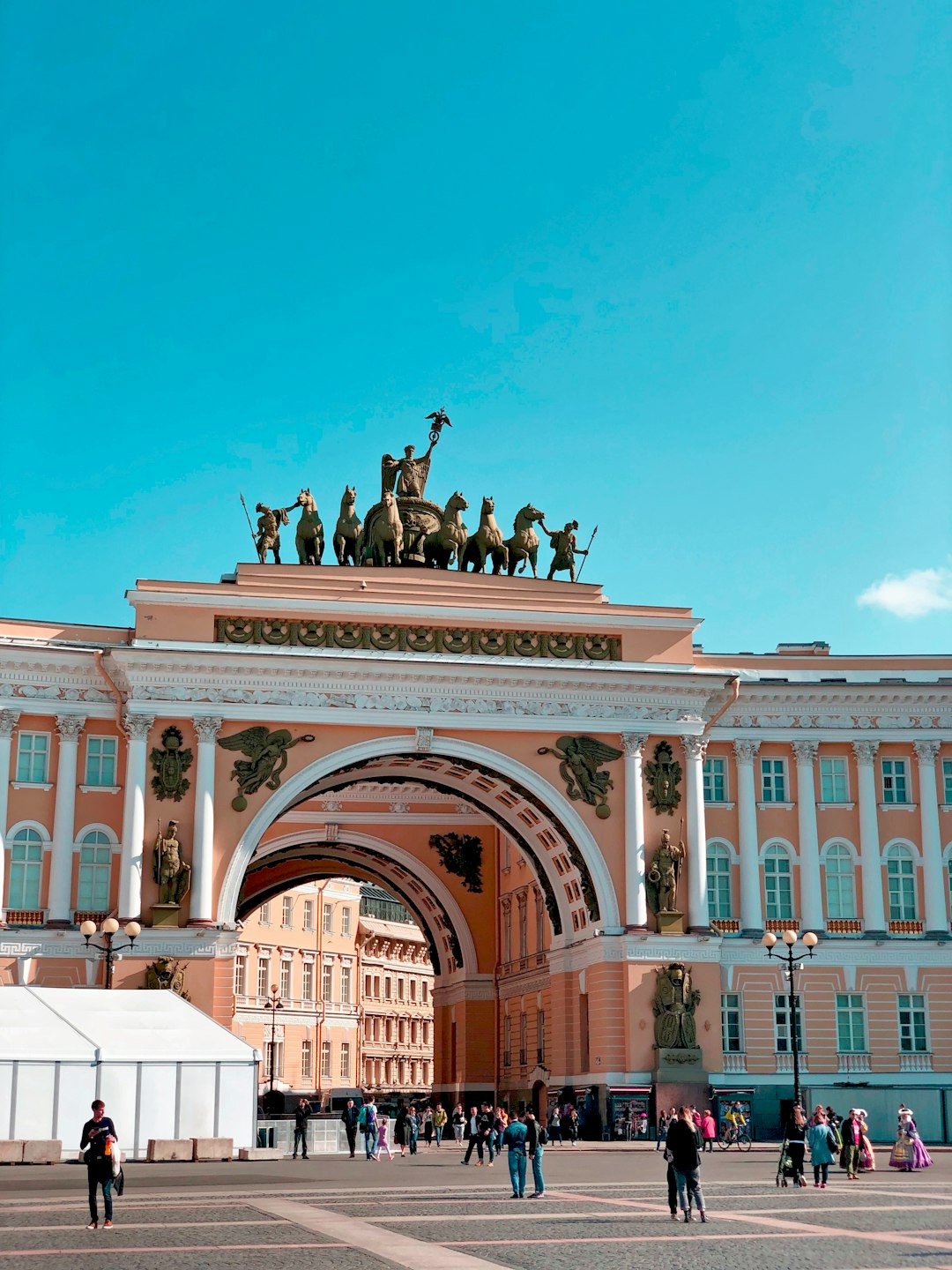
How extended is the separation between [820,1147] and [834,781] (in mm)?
Result: 25027

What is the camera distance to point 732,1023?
1950 inches

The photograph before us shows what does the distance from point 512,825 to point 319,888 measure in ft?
126

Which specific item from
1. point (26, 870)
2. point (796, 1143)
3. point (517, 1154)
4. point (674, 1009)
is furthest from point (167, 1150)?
point (674, 1009)

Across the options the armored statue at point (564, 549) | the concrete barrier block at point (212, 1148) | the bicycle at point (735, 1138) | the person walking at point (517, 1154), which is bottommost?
the bicycle at point (735, 1138)

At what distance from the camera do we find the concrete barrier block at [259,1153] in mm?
35000

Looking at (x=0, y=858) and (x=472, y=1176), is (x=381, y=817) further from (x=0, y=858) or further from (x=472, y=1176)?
(x=472, y=1176)

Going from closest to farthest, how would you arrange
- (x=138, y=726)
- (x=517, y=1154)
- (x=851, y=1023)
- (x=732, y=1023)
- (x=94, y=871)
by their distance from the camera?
(x=517, y=1154) < (x=138, y=726) < (x=94, y=871) < (x=732, y=1023) < (x=851, y=1023)

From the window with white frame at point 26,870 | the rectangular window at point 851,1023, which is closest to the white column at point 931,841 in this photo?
the rectangular window at point 851,1023

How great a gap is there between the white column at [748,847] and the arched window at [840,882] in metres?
2.27

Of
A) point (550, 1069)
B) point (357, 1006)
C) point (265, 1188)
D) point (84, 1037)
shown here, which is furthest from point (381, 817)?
point (357, 1006)

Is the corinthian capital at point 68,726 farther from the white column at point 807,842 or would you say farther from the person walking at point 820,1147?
the person walking at point 820,1147

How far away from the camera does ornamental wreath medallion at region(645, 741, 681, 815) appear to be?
Answer: 48.6 m

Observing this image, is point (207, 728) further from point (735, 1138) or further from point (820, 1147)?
point (820, 1147)

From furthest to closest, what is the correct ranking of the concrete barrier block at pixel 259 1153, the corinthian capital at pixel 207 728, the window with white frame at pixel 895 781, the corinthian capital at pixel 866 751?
1. the window with white frame at pixel 895 781
2. the corinthian capital at pixel 866 751
3. the corinthian capital at pixel 207 728
4. the concrete barrier block at pixel 259 1153
